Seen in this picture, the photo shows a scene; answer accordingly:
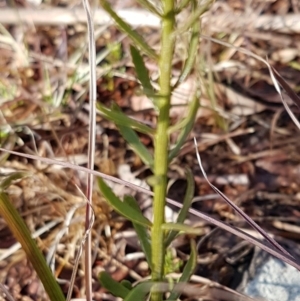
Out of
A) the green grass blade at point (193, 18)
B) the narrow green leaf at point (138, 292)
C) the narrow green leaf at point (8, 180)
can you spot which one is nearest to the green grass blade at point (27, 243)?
the narrow green leaf at point (8, 180)

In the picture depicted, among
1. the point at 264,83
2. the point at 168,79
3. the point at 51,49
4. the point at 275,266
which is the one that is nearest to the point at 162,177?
the point at 168,79

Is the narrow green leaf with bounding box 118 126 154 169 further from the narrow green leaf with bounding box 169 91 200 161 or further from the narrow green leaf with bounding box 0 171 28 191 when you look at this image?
the narrow green leaf with bounding box 0 171 28 191

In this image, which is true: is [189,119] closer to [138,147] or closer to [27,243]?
[138,147]

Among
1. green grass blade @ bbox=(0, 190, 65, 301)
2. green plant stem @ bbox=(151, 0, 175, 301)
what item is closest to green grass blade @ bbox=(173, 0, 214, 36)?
green plant stem @ bbox=(151, 0, 175, 301)

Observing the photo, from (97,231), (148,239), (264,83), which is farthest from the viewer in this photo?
(264,83)

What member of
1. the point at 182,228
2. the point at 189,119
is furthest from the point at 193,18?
the point at 182,228

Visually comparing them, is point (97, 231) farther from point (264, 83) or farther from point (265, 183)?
point (264, 83)

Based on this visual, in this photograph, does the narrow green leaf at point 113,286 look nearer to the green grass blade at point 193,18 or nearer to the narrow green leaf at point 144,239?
the narrow green leaf at point 144,239
